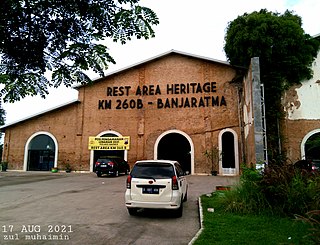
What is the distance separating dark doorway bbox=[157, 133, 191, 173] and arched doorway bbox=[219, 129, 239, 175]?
3633mm

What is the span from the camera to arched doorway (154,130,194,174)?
23703mm

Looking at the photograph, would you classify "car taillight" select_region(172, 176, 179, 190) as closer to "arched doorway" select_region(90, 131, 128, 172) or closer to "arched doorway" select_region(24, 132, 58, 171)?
"arched doorway" select_region(90, 131, 128, 172)

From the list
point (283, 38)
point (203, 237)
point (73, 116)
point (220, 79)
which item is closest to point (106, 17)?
point (203, 237)

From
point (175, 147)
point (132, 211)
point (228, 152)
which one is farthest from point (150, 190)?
point (175, 147)

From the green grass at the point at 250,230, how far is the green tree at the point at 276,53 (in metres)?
13.2

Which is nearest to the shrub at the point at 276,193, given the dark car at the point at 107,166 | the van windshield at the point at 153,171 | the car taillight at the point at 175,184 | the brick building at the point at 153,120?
the car taillight at the point at 175,184

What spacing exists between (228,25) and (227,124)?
859 centimetres

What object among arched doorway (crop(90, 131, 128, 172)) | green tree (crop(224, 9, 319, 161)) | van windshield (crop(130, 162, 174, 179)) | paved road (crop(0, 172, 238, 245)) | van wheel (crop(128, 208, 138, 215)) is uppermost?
green tree (crop(224, 9, 319, 161))

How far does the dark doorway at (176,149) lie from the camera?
82.7ft

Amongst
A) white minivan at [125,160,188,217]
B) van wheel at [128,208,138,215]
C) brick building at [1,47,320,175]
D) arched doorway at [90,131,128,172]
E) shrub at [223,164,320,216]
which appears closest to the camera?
shrub at [223,164,320,216]

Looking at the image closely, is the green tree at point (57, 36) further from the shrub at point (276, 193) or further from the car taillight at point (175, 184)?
the shrub at point (276, 193)

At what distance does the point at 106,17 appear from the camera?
8.35 ft

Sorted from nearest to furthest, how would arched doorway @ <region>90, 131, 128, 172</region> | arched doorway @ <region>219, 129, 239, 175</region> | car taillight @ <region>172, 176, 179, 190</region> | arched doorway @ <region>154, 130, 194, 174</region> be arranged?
car taillight @ <region>172, 176, 179, 190</region> < arched doorway @ <region>219, 129, 239, 175</region> < arched doorway @ <region>154, 130, 194, 174</region> < arched doorway @ <region>90, 131, 128, 172</region>

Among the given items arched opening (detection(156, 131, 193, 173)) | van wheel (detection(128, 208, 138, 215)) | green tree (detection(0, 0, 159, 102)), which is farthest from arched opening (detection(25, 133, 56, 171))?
green tree (detection(0, 0, 159, 102))
